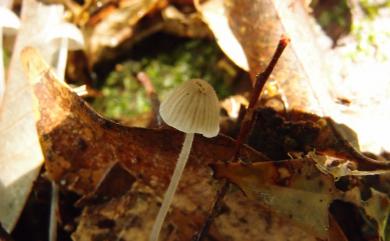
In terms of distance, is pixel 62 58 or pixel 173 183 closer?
pixel 173 183

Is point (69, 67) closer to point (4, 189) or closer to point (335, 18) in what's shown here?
point (4, 189)

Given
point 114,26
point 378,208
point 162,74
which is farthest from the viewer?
point 114,26

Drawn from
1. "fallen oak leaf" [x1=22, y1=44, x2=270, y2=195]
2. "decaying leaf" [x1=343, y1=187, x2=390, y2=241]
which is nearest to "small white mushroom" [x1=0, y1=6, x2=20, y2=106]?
"fallen oak leaf" [x1=22, y1=44, x2=270, y2=195]

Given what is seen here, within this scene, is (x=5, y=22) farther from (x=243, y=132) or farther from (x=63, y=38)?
(x=243, y=132)

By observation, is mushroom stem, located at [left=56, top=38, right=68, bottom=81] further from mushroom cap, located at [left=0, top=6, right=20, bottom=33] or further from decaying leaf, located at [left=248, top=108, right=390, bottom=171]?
decaying leaf, located at [left=248, top=108, right=390, bottom=171]

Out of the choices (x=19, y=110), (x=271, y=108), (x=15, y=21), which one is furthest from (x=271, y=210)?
(x=15, y=21)

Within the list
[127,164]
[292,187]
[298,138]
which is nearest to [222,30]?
[298,138]
